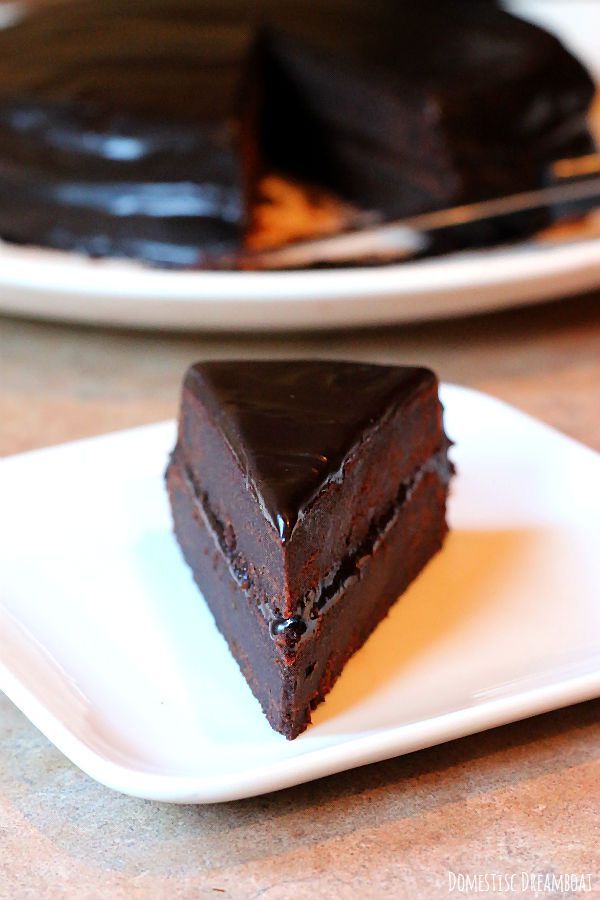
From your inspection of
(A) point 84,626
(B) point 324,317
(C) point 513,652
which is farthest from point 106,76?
(C) point 513,652

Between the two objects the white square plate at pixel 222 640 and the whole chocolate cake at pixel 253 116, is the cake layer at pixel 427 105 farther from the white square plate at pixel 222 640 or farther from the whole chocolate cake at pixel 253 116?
the white square plate at pixel 222 640

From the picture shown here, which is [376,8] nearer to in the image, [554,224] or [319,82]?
[319,82]

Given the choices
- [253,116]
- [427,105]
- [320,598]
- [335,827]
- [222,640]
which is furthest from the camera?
[253,116]

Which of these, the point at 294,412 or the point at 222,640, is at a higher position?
the point at 294,412

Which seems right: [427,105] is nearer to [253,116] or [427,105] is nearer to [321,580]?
[253,116]

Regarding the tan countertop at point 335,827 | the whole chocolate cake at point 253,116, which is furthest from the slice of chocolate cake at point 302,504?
the whole chocolate cake at point 253,116

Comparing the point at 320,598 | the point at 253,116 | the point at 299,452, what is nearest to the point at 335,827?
the point at 320,598

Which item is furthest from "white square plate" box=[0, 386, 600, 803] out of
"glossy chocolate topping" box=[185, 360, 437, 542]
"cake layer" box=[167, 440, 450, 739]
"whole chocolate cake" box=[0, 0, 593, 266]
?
"whole chocolate cake" box=[0, 0, 593, 266]
